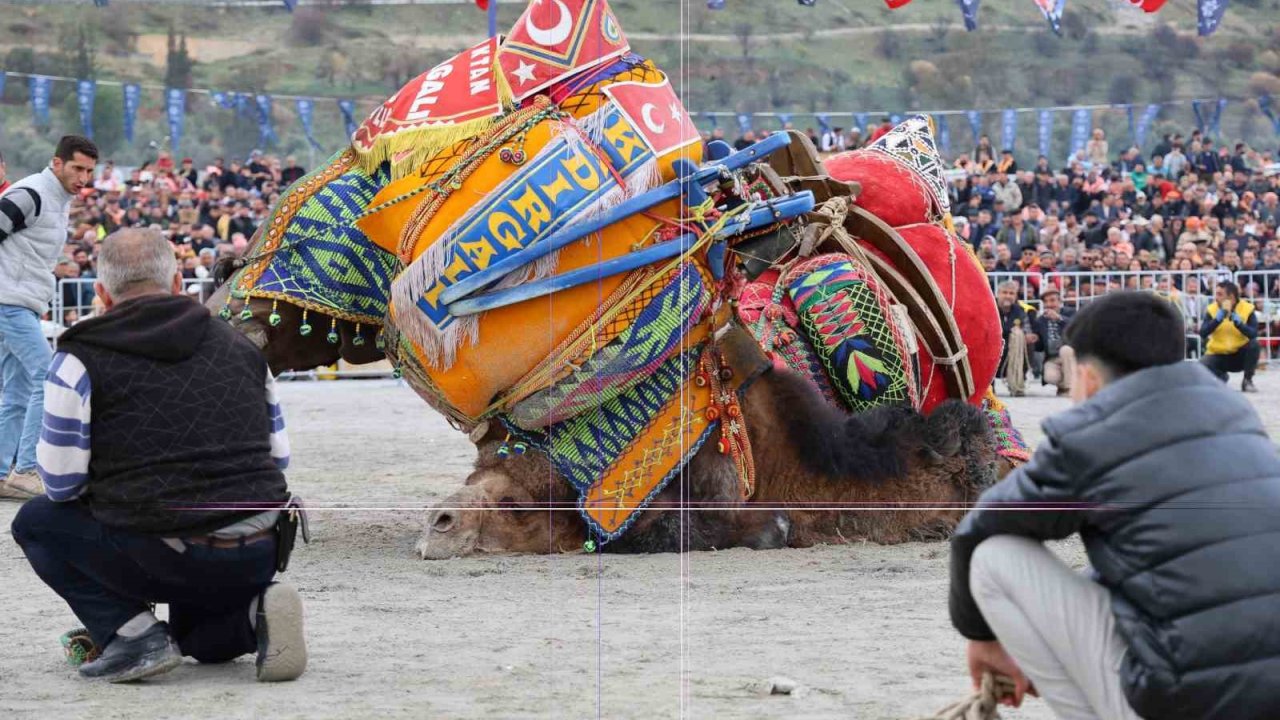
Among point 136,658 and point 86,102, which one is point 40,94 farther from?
point 136,658

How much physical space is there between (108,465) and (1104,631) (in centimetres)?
235

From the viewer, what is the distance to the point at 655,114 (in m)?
5.70

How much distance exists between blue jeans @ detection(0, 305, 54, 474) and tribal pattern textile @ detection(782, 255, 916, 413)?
363 centimetres

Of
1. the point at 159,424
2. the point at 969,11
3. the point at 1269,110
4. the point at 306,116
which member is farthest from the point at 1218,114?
the point at 159,424

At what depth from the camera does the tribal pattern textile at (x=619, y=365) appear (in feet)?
18.2

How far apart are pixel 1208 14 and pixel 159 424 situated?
426cm

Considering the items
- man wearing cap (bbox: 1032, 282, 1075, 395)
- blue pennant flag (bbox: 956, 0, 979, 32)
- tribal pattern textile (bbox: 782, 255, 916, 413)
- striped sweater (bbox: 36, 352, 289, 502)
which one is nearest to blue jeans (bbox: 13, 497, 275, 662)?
striped sweater (bbox: 36, 352, 289, 502)

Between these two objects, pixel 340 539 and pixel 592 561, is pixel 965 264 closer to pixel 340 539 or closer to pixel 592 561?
pixel 592 561

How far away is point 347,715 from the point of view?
3621 millimetres

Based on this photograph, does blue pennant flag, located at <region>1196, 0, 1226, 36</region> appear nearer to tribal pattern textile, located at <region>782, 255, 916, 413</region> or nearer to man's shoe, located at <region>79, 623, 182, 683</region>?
tribal pattern textile, located at <region>782, 255, 916, 413</region>

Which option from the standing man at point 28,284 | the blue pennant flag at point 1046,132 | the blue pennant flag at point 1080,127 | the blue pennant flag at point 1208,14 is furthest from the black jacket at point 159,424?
the blue pennant flag at point 1046,132

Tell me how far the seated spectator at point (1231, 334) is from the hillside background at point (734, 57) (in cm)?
279

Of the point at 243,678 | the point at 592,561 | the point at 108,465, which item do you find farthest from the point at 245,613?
the point at 592,561

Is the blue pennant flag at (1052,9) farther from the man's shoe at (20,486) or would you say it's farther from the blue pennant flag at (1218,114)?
the man's shoe at (20,486)
